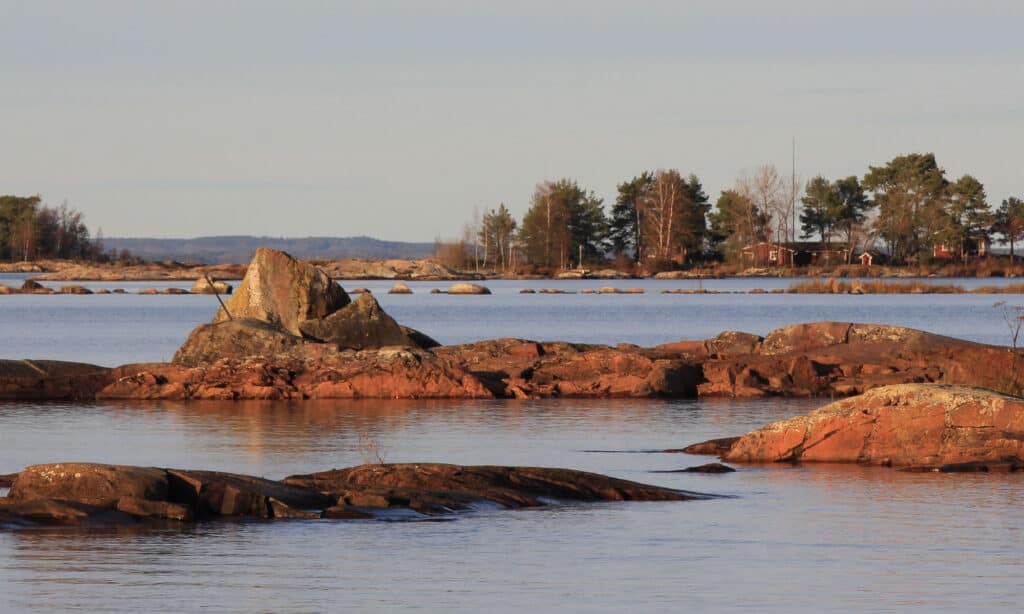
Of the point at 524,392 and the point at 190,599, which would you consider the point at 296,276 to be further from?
the point at 190,599

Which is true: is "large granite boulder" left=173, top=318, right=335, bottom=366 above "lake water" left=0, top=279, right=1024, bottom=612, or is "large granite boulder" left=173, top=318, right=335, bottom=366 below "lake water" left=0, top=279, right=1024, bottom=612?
above

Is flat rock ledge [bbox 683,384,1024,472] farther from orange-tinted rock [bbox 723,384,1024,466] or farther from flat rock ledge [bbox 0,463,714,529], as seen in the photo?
flat rock ledge [bbox 0,463,714,529]

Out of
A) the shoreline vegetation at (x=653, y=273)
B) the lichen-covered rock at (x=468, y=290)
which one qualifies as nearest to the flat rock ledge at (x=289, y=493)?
the lichen-covered rock at (x=468, y=290)

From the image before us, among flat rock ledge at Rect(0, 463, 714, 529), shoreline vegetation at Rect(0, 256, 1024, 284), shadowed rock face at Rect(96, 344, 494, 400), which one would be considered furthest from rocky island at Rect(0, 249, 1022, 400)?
shoreline vegetation at Rect(0, 256, 1024, 284)

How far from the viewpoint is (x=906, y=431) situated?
22.2 metres

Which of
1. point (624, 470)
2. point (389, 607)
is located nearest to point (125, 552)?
point (389, 607)

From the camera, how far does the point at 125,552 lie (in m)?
15.5

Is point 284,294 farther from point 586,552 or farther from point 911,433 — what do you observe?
point 586,552

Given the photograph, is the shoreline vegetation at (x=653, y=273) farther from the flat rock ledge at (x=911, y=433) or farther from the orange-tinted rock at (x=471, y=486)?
the orange-tinted rock at (x=471, y=486)

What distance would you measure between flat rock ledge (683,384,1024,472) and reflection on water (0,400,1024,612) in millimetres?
588

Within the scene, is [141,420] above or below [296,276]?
below

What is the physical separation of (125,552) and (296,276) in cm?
2274

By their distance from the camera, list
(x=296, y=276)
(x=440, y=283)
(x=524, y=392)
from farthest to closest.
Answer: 1. (x=440, y=283)
2. (x=296, y=276)
3. (x=524, y=392)

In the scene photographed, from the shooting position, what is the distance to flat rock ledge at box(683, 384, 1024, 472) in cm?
2183
